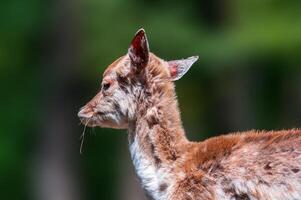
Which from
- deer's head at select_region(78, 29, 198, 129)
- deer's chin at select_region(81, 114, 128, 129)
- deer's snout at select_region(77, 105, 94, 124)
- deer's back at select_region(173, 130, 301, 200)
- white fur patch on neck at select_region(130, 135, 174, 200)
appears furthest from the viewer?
deer's snout at select_region(77, 105, 94, 124)

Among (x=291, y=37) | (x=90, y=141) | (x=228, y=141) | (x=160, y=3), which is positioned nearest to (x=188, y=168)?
(x=228, y=141)

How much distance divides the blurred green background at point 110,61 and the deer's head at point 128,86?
15091mm

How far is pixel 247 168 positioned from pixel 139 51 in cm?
140

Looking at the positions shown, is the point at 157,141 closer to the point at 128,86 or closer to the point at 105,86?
the point at 128,86

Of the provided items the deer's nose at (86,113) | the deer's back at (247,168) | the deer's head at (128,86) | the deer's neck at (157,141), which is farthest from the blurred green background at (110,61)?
the deer's back at (247,168)

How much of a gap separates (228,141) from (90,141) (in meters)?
23.0

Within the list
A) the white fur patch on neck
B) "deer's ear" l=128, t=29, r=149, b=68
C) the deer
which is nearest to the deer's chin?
the deer

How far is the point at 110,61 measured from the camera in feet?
87.5

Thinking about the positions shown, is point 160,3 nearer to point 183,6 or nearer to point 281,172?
point 183,6

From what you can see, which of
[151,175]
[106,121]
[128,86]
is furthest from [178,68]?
Result: [151,175]

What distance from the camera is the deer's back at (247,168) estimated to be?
1011 cm

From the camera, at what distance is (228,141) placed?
10.6 m

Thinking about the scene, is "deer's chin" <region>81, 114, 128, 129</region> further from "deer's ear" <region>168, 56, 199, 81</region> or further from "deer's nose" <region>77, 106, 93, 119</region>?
"deer's ear" <region>168, 56, 199, 81</region>

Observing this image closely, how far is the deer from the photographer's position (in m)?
10.2
